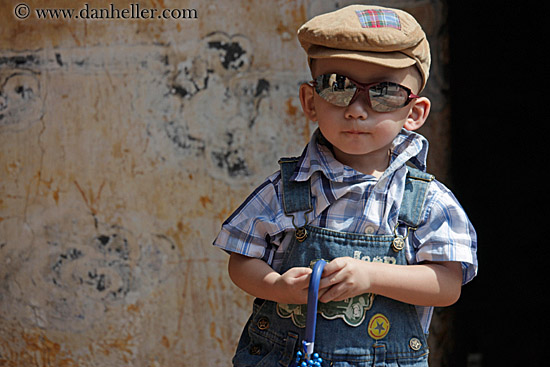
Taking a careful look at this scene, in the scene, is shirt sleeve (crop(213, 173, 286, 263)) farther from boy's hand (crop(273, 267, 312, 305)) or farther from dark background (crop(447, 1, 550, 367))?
dark background (crop(447, 1, 550, 367))

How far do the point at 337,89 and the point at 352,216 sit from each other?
33 cm

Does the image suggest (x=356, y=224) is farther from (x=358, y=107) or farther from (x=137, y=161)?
(x=137, y=161)

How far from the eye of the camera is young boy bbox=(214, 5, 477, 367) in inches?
78.7

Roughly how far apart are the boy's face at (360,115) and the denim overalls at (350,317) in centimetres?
16

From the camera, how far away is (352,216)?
2078mm

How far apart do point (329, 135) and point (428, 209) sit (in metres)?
0.33

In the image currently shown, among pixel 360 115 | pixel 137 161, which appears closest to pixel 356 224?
pixel 360 115

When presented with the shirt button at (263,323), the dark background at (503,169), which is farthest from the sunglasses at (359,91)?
the dark background at (503,169)

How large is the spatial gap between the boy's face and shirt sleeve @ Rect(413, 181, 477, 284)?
0.72 feet

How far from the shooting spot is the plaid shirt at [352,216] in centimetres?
207

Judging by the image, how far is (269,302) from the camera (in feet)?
7.12

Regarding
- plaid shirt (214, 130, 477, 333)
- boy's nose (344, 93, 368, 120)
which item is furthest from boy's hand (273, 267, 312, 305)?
boy's nose (344, 93, 368, 120)

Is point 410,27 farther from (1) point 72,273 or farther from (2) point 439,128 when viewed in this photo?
(1) point 72,273

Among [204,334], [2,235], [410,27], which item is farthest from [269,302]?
[2,235]
